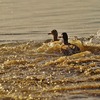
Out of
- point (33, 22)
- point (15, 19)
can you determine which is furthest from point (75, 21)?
point (15, 19)

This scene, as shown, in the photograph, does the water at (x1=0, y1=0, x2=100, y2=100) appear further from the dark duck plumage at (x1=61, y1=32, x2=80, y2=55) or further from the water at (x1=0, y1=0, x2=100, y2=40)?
the dark duck plumage at (x1=61, y1=32, x2=80, y2=55)

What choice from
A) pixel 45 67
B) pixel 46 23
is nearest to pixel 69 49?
pixel 45 67

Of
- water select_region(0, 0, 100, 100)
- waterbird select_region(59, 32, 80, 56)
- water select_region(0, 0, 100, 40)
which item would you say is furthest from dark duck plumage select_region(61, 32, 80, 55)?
water select_region(0, 0, 100, 40)

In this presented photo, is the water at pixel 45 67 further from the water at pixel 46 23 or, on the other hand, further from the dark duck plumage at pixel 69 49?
the dark duck plumage at pixel 69 49

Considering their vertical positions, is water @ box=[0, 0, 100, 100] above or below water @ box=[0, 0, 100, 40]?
below

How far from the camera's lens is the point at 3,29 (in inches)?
880

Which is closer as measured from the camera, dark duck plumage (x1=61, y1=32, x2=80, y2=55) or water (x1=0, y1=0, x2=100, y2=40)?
dark duck plumage (x1=61, y1=32, x2=80, y2=55)

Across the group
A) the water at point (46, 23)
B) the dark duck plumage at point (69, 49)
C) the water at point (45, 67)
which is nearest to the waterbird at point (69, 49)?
the dark duck plumage at point (69, 49)

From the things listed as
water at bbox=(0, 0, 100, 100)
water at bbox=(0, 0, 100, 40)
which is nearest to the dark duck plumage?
water at bbox=(0, 0, 100, 100)

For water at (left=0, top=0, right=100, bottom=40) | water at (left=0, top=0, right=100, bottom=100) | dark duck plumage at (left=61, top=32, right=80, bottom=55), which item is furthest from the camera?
water at (left=0, top=0, right=100, bottom=40)

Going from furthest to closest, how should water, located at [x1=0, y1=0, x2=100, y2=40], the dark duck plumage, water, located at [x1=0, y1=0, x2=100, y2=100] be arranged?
water, located at [x1=0, y1=0, x2=100, y2=40] → the dark duck plumage → water, located at [x1=0, y1=0, x2=100, y2=100]

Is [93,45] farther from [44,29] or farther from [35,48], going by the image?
[44,29]

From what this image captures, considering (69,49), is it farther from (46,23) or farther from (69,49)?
(46,23)

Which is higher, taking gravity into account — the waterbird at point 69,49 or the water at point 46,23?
the water at point 46,23
